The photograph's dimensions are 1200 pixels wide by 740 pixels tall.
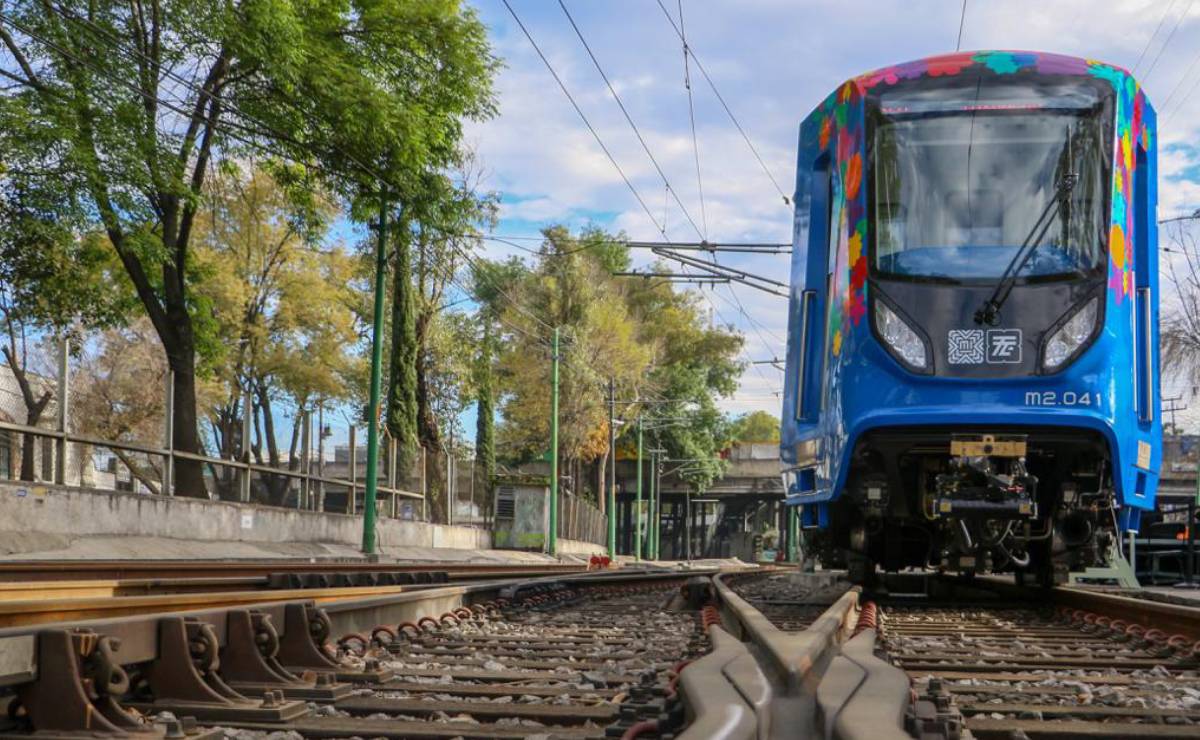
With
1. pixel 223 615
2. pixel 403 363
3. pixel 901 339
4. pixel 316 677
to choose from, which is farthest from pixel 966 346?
pixel 403 363

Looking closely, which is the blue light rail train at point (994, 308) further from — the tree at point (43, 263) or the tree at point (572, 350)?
the tree at point (572, 350)

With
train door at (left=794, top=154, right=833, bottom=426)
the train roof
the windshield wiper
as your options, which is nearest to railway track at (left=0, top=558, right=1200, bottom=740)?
the windshield wiper

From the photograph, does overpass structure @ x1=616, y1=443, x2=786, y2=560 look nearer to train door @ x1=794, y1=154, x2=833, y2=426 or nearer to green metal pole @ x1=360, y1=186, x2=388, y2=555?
green metal pole @ x1=360, y1=186, x2=388, y2=555

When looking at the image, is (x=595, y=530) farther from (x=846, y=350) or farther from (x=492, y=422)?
(x=846, y=350)

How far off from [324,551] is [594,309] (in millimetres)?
31044

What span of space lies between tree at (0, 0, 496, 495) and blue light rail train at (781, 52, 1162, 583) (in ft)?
44.7

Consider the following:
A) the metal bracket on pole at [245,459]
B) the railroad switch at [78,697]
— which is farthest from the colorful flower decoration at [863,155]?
the metal bracket on pole at [245,459]

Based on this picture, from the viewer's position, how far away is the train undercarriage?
8102mm

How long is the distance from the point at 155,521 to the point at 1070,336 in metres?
14.7

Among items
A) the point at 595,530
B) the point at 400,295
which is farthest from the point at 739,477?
the point at 400,295

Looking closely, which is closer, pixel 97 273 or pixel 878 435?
pixel 878 435

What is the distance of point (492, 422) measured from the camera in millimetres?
55125

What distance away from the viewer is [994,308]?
8195 millimetres

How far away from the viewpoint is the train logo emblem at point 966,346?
26.7ft
